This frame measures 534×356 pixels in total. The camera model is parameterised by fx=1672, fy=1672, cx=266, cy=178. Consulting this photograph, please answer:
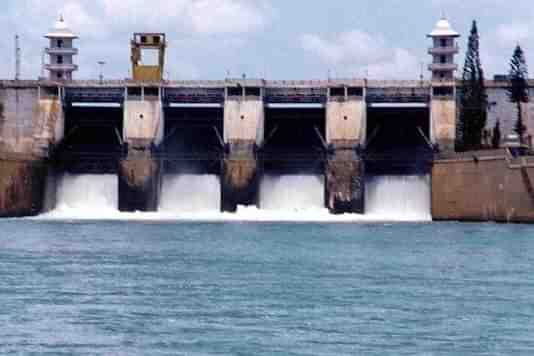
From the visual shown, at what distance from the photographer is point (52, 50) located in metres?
128

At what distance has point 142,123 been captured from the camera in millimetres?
113688

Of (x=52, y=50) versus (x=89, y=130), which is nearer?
(x=89, y=130)

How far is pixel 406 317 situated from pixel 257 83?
217 feet

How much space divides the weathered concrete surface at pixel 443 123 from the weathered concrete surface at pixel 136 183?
63.1 ft

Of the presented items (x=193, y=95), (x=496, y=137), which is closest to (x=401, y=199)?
(x=496, y=137)

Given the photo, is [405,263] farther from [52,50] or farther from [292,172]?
[52,50]

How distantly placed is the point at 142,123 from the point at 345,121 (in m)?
13.8

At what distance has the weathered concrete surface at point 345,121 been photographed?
111938mm

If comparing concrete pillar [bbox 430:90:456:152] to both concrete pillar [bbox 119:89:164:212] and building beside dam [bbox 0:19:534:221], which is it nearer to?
building beside dam [bbox 0:19:534:221]

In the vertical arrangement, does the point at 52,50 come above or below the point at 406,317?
above

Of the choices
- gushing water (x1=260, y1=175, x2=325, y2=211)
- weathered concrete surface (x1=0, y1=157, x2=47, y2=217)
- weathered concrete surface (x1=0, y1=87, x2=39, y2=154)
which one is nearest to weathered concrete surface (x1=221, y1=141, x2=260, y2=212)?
gushing water (x1=260, y1=175, x2=325, y2=211)

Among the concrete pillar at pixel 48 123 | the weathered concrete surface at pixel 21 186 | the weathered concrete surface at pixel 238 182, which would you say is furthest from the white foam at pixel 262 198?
the concrete pillar at pixel 48 123

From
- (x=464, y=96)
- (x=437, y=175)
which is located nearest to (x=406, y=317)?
(x=437, y=175)

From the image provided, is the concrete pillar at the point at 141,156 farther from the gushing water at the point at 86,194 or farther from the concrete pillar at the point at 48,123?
the concrete pillar at the point at 48,123
